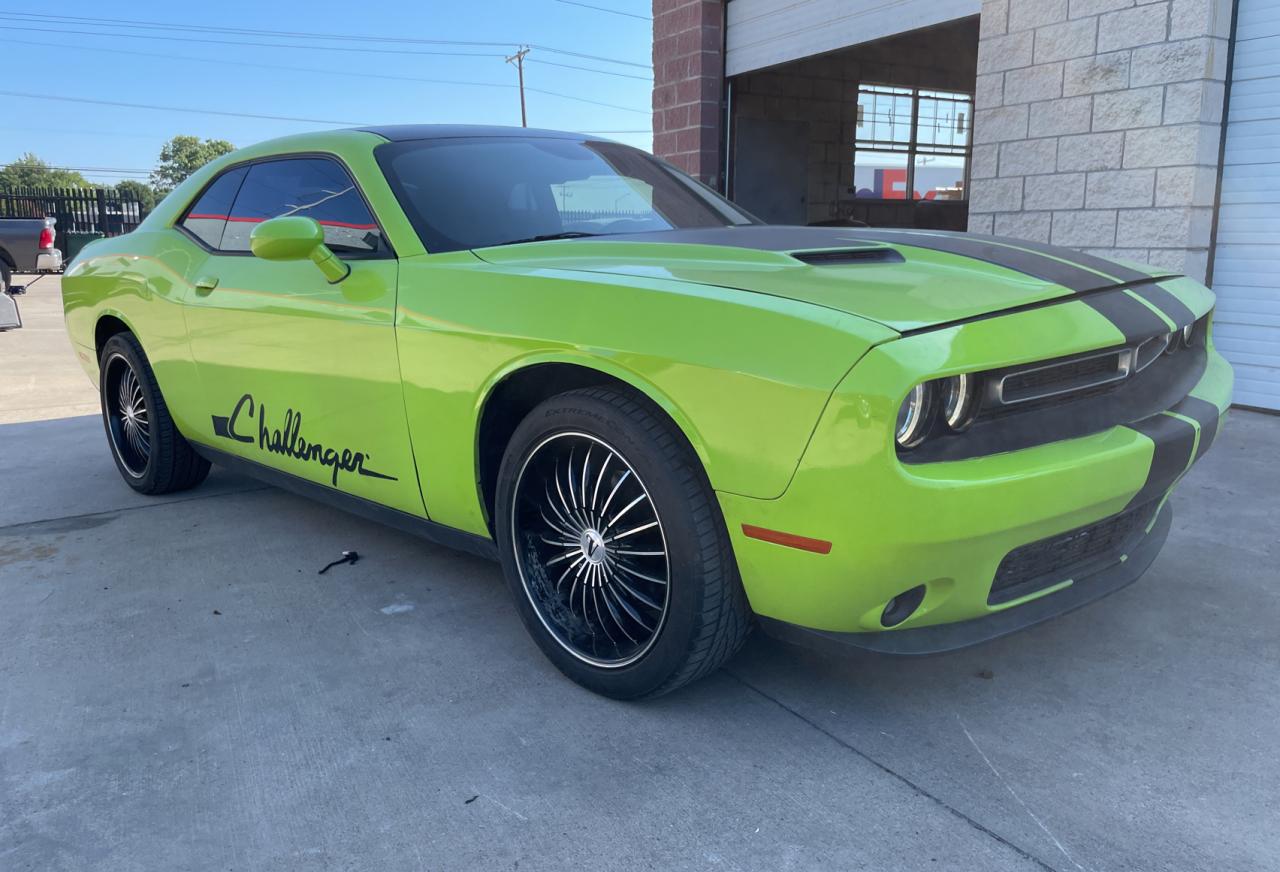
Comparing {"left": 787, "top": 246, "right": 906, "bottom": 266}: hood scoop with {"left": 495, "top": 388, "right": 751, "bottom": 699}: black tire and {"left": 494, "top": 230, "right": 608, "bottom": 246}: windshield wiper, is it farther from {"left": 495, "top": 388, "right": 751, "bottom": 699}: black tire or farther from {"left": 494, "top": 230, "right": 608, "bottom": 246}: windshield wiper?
{"left": 494, "top": 230, "right": 608, "bottom": 246}: windshield wiper

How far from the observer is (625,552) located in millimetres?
2354

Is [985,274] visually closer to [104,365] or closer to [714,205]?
[714,205]

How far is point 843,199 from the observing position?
12805 millimetres

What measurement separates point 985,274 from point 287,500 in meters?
3.19

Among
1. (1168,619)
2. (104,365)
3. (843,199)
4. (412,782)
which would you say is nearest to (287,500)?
(104,365)

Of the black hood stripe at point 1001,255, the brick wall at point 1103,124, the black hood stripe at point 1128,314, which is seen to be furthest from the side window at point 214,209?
the brick wall at point 1103,124

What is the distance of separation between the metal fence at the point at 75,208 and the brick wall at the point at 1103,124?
26.7m

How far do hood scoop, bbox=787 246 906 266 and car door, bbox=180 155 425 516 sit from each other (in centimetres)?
118

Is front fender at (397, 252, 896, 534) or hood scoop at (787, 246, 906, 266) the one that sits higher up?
hood scoop at (787, 246, 906, 266)

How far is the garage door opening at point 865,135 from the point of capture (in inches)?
440

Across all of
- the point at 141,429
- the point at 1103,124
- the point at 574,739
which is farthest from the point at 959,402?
the point at 1103,124

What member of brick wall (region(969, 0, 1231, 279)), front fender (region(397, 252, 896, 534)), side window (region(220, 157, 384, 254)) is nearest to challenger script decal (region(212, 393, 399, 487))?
front fender (region(397, 252, 896, 534))

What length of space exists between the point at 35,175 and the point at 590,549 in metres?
120

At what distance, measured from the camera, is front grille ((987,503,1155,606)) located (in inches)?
82.0
